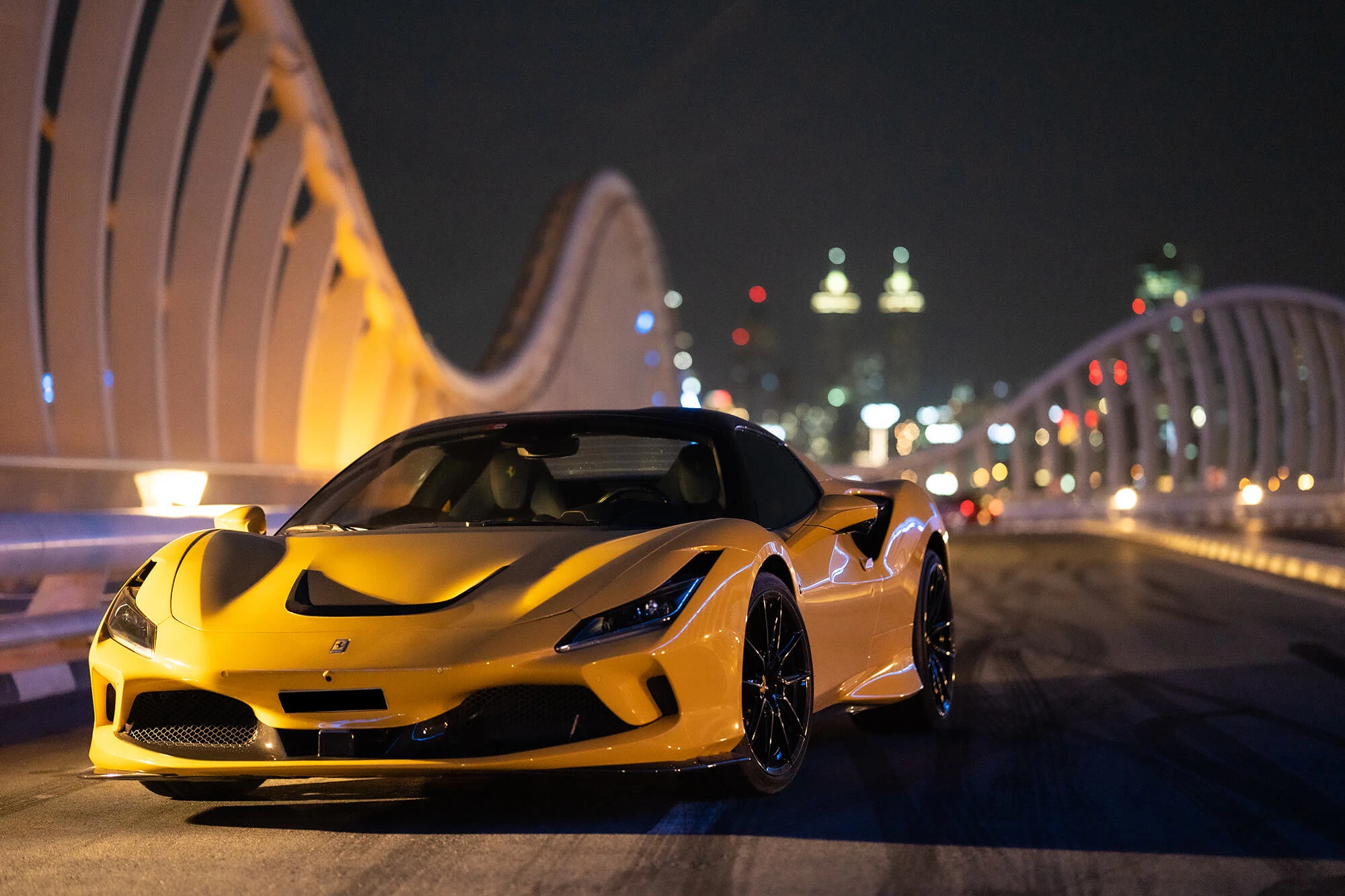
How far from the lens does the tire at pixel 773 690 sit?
533 cm

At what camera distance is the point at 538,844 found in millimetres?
4801

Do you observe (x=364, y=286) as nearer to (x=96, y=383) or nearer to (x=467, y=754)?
(x=96, y=383)

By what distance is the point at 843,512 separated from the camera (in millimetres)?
6156

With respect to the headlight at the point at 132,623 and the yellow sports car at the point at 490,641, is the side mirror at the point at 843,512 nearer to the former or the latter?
the yellow sports car at the point at 490,641

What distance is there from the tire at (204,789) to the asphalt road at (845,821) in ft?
0.16

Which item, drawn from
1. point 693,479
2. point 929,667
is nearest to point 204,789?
point 693,479

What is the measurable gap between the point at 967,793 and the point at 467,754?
69.5 inches

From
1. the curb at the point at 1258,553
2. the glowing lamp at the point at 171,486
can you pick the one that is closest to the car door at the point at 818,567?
the glowing lamp at the point at 171,486

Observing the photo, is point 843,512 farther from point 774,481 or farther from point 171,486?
point 171,486

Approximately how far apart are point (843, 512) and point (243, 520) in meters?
2.06

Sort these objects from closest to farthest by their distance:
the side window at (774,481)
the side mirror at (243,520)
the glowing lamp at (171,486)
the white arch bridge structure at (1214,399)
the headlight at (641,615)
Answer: the headlight at (641,615) < the side mirror at (243,520) < the side window at (774,481) < the glowing lamp at (171,486) < the white arch bridge structure at (1214,399)

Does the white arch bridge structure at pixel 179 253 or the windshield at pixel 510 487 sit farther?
the white arch bridge structure at pixel 179 253

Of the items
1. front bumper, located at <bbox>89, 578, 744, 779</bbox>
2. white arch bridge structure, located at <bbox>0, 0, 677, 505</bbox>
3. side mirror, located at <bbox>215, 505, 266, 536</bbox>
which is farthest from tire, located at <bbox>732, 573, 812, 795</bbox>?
white arch bridge structure, located at <bbox>0, 0, 677, 505</bbox>

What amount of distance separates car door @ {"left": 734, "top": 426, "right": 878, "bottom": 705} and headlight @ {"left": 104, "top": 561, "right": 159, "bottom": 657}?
6.77 feet
